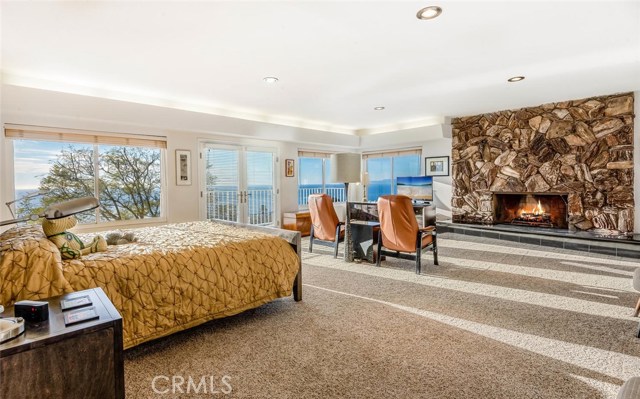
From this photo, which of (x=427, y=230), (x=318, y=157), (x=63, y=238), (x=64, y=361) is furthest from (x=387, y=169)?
(x=64, y=361)

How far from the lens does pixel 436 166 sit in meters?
7.09

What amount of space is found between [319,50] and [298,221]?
3924mm

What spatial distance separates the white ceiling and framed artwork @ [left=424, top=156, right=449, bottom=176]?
1.99 metres

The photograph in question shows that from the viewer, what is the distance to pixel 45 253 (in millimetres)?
1879

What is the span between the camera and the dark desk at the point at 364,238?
445 cm

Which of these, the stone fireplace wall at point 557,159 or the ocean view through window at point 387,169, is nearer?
the stone fireplace wall at point 557,159

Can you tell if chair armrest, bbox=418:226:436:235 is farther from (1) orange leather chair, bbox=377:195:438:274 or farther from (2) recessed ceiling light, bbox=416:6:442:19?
(2) recessed ceiling light, bbox=416:6:442:19

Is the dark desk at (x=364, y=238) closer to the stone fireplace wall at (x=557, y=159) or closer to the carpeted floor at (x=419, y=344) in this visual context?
the carpeted floor at (x=419, y=344)

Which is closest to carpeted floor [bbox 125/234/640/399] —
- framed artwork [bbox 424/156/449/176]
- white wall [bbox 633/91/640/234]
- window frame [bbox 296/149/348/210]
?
white wall [bbox 633/91/640/234]

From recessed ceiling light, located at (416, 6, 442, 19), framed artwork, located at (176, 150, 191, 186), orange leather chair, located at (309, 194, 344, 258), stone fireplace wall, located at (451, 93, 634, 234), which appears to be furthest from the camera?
framed artwork, located at (176, 150, 191, 186)

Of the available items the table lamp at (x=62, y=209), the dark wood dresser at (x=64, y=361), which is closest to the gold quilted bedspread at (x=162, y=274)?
the table lamp at (x=62, y=209)

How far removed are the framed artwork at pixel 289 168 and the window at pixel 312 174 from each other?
35 centimetres

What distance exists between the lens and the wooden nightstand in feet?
21.7
